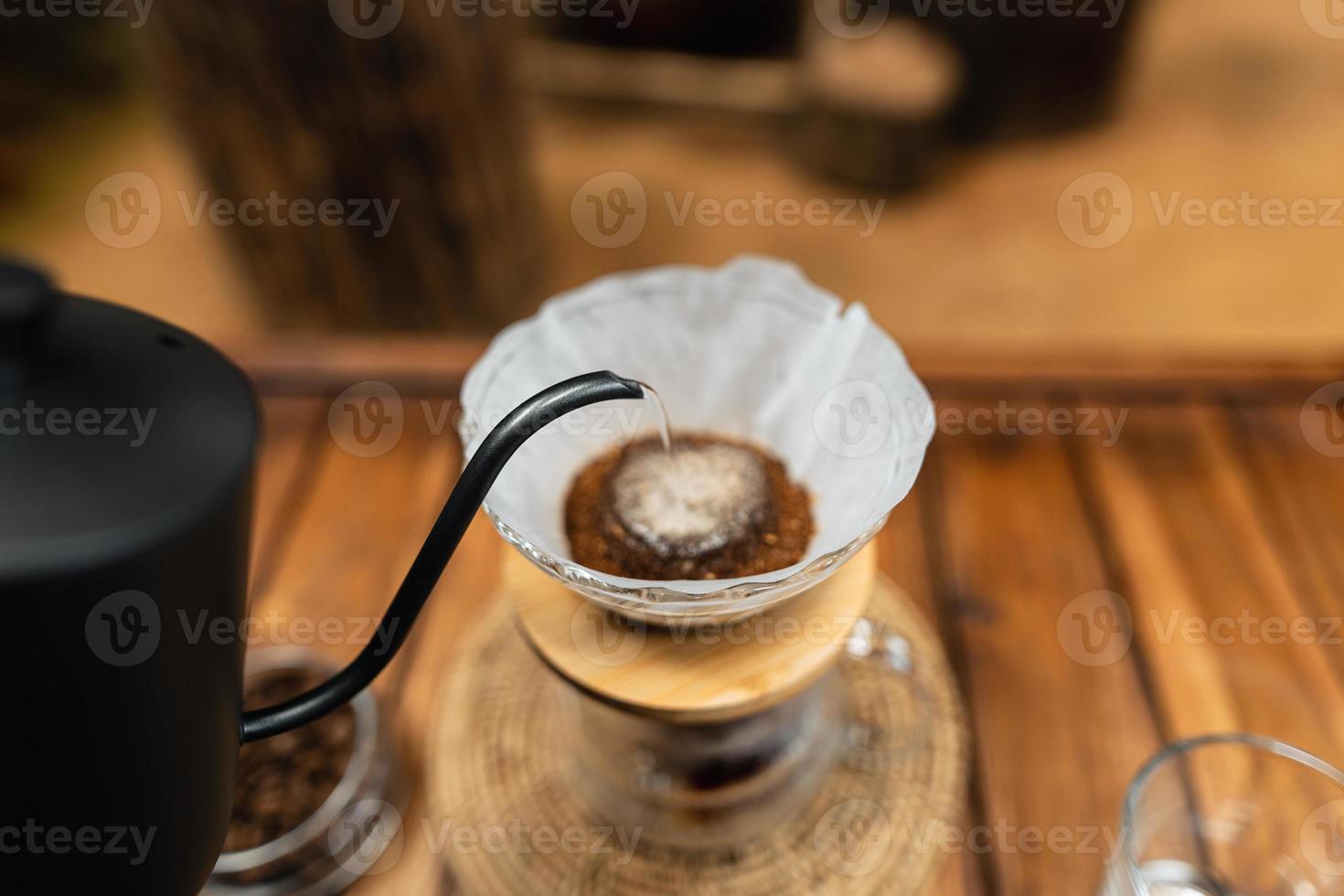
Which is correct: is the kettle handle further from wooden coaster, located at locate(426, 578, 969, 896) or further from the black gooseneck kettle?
wooden coaster, located at locate(426, 578, 969, 896)

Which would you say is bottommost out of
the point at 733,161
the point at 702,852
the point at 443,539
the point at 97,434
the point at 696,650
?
the point at 733,161

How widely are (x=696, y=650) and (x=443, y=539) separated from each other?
0.78 feet

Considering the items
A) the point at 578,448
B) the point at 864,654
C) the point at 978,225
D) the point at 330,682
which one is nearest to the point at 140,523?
the point at 330,682

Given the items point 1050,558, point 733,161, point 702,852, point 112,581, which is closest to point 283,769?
point 702,852

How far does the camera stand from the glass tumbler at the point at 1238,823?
774 mm

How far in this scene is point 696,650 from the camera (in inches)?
28.5

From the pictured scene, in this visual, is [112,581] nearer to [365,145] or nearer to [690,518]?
[690,518]

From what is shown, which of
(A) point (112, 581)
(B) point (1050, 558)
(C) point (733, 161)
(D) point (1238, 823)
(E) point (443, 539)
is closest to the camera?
(A) point (112, 581)

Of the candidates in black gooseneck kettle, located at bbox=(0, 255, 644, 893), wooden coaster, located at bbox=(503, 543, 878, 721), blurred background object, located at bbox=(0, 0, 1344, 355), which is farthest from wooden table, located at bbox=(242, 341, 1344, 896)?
blurred background object, located at bbox=(0, 0, 1344, 355)

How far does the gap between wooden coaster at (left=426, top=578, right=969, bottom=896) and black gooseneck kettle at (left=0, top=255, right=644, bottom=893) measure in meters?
0.32

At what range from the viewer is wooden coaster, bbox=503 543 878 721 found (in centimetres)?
69

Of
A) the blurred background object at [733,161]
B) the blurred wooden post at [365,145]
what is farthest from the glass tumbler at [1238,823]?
the blurred wooden post at [365,145]

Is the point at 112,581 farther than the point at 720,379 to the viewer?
No

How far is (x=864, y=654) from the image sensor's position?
93cm
